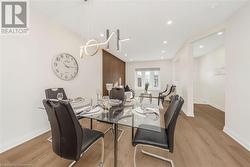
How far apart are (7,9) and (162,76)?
24.9ft

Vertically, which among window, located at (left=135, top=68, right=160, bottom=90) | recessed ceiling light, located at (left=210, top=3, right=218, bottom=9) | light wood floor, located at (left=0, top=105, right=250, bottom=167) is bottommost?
light wood floor, located at (left=0, top=105, right=250, bottom=167)

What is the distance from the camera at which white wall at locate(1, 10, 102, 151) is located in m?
1.92

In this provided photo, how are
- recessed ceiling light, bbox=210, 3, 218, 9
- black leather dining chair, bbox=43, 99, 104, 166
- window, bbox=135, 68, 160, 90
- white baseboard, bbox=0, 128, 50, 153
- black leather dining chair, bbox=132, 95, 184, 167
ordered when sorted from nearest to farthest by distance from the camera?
black leather dining chair, bbox=43, 99, 104, 166 < black leather dining chair, bbox=132, 95, 184, 167 < white baseboard, bbox=0, 128, 50, 153 < recessed ceiling light, bbox=210, 3, 218, 9 < window, bbox=135, 68, 160, 90

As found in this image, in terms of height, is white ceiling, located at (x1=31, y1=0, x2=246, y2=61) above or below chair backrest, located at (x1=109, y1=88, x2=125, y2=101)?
above

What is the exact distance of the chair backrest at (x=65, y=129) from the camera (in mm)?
1119

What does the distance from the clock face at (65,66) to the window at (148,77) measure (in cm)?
585

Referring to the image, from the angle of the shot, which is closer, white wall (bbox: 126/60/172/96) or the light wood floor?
the light wood floor

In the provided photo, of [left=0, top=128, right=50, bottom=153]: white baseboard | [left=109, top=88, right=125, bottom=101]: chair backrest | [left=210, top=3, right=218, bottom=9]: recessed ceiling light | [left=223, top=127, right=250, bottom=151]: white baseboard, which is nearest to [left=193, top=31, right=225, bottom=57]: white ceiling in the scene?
[left=210, top=3, right=218, bottom=9]: recessed ceiling light

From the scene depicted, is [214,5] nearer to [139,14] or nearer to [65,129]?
[139,14]

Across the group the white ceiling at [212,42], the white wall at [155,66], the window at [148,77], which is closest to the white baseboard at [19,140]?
the white ceiling at [212,42]

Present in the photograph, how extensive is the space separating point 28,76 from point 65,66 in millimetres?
912

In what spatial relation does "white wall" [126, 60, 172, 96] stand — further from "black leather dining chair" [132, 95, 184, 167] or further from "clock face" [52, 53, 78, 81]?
"black leather dining chair" [132, 95, 184, 167]

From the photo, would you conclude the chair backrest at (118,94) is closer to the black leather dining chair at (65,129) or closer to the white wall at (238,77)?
the black leather dining chair at (65,129)

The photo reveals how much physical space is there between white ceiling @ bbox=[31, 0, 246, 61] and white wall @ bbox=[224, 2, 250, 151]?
12.4 inches
